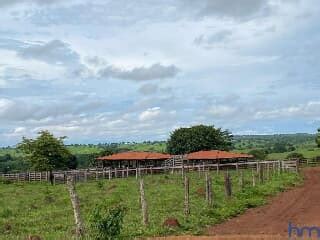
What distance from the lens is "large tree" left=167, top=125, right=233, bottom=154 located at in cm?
8350

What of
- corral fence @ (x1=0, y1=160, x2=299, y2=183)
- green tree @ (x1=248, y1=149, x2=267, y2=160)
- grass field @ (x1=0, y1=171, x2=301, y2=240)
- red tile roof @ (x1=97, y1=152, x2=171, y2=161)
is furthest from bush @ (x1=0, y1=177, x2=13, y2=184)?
green tree @ (x1=248, y1=149, x2=267, y2=160)

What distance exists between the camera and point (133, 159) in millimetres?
69312

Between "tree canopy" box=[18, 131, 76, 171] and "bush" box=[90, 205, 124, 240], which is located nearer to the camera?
"bush" box=[90, 205, 124, 240]

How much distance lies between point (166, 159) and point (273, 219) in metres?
49.5

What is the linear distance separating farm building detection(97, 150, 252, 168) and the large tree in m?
13.2

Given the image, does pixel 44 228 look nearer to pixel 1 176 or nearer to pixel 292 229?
pixel 292 229

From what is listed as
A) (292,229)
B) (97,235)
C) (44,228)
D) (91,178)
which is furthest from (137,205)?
(91,178)

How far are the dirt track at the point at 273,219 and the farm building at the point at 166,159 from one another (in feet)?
118

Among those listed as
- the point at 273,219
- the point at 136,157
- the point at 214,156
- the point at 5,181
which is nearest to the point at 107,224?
the point at 273,219

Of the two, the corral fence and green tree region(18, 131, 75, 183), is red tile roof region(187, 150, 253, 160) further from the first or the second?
green tree region(18, 131, 75, 183)

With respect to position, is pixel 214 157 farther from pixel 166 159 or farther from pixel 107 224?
pixel 107 224

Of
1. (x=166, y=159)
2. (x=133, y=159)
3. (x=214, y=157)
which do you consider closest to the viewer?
(x=214, y=157)

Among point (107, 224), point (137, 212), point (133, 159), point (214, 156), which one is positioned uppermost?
point (214, 156)
